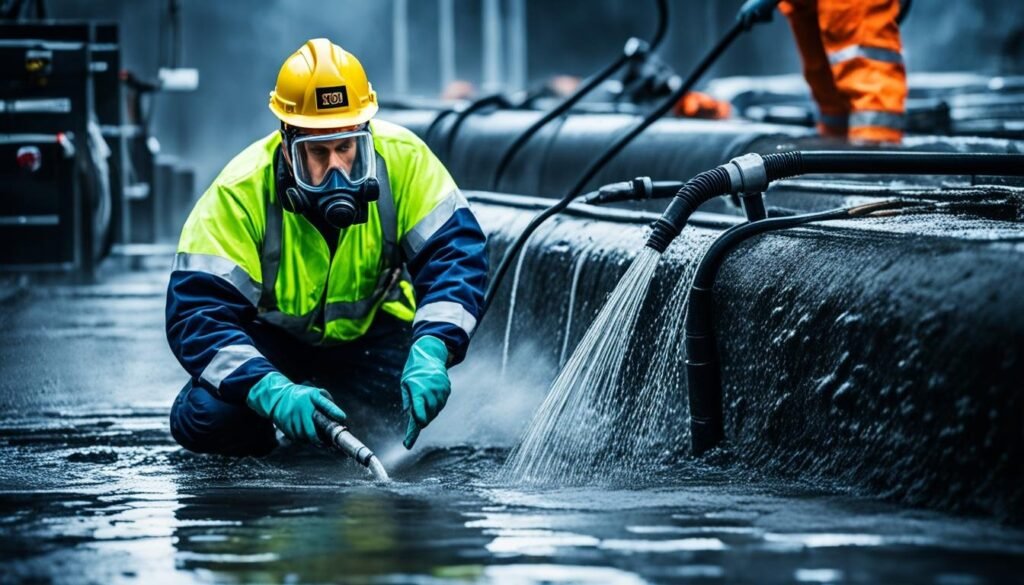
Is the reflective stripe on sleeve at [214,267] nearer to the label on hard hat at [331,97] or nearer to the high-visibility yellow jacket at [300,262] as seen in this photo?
the high-visibility yellow jacket at [300,262]

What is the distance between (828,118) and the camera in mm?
8039

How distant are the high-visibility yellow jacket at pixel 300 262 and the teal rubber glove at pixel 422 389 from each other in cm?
16

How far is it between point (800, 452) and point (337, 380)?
203cm

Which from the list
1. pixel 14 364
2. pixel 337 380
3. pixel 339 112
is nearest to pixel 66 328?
pixel 14 364

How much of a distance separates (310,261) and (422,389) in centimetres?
70

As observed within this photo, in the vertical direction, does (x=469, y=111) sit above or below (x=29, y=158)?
above

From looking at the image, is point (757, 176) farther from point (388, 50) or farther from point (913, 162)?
point (388, 50)

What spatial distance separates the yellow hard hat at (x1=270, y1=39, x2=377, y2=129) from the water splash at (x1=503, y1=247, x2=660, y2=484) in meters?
0.97

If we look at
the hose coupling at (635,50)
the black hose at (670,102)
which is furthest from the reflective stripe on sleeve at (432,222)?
the hose coupling at (635,50)

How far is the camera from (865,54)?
289 inches

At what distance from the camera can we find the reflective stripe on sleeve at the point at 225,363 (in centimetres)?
461

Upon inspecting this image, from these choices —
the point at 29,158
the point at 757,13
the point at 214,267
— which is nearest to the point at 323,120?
the point at 214,267

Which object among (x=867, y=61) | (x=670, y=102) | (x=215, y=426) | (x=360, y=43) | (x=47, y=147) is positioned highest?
(x=360, y=43)

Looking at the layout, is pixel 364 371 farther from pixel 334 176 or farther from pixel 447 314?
pixel 334 176
